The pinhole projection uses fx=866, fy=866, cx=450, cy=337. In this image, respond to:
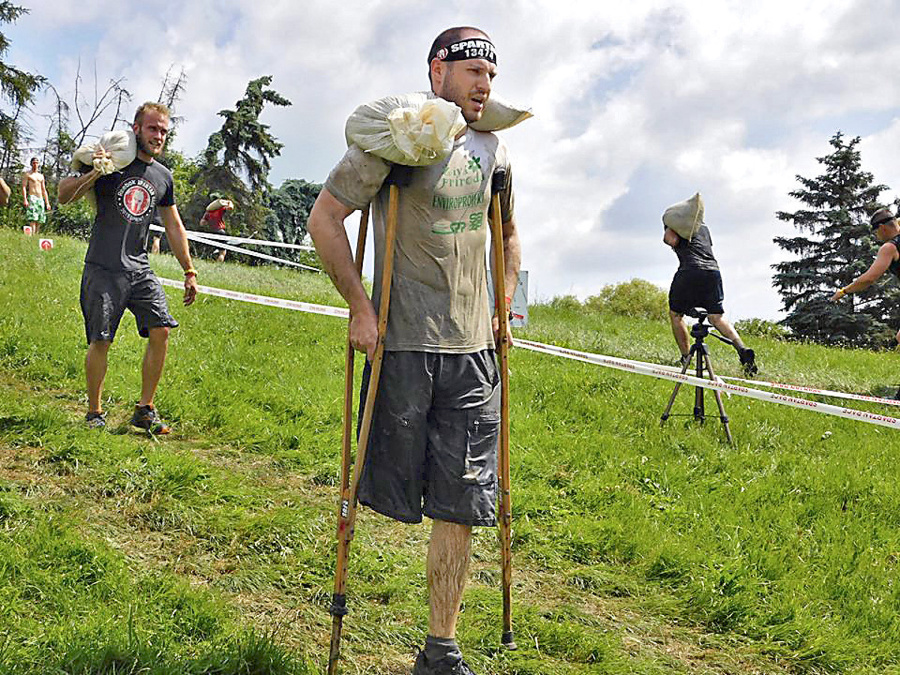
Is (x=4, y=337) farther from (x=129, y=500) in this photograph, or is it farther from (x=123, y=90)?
(x=123, y=90)

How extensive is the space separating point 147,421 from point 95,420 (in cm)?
39

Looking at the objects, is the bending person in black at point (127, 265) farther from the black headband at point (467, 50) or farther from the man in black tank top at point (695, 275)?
the man in black tank top at point (695, 275)

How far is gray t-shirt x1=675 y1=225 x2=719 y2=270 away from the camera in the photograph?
944cm

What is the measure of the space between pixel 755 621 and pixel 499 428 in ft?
6.62

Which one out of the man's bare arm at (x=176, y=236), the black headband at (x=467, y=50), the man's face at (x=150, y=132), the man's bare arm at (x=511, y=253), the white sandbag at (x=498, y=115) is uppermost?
the man's face at (x=150, y=132)

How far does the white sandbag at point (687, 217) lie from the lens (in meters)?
9.34

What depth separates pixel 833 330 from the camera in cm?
A: 3531

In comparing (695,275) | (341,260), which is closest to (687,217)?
(695,275)

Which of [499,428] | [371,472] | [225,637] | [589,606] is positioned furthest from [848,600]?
[225,637]

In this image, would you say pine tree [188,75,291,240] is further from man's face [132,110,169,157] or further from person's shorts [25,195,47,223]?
man's face [132,110,169,157]

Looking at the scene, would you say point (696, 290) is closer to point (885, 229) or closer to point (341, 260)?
point (885, 229)

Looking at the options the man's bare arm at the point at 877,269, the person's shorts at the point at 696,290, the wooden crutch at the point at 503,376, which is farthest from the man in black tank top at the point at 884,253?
the wooden crutch at the point at 503,376

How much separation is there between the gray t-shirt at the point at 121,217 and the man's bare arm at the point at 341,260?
11.6 feet

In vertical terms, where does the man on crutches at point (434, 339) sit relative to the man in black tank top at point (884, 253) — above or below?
below
